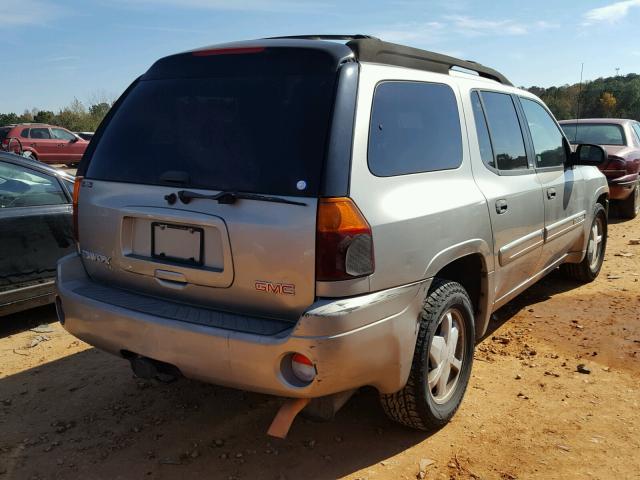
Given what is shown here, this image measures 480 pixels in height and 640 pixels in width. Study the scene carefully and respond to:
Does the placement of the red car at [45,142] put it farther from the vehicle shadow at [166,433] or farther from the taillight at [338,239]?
the taillight at [338,239]

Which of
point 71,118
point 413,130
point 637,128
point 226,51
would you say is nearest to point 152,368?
point 226,51

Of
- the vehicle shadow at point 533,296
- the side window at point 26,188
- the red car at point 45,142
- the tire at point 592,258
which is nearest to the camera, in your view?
the side window at point 26,188

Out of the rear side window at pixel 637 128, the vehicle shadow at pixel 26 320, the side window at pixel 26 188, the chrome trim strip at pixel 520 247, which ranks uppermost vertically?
the rear side window at pixel 637 128

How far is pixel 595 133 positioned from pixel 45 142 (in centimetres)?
1990

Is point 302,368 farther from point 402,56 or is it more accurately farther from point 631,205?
point 631,205

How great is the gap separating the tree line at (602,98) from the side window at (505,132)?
22.1 m

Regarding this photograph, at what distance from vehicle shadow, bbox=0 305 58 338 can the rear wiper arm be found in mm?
2979

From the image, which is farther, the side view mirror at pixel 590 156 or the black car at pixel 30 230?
the side view mirror at pixel 590 156

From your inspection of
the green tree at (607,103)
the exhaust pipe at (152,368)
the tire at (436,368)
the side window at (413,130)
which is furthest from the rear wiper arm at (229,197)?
the green tree at (607,103)

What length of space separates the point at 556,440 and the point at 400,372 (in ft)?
3.49

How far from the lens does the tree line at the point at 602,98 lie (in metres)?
25.2

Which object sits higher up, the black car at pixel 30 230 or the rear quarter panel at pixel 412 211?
the rear quarter panel at pixel 412 211

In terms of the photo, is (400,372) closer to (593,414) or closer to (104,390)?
(593,414)

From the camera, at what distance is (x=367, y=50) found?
8.61 ft
